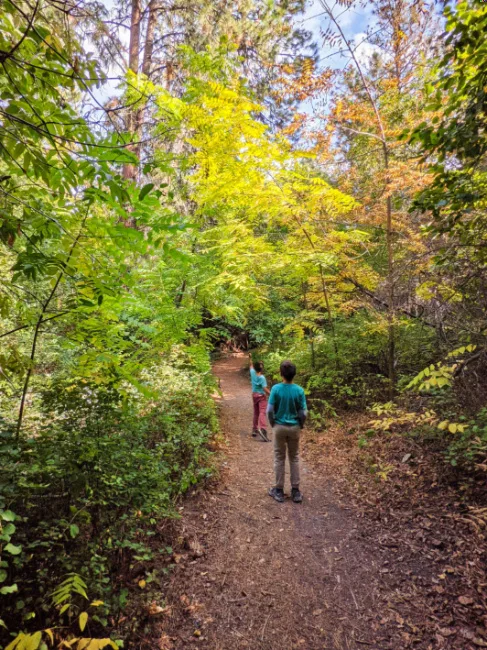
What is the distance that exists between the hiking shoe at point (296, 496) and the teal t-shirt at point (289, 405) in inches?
44.4

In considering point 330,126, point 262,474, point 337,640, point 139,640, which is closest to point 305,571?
point 337,640

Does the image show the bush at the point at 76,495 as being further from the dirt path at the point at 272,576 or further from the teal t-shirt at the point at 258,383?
the teal t-shirt at the point at 258,383

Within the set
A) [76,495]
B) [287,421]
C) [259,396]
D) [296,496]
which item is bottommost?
[296,496]

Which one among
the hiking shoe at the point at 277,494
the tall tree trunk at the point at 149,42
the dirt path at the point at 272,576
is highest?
the tall tree trunk at the point at 149,42

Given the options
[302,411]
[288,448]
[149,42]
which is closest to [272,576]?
[288,448]

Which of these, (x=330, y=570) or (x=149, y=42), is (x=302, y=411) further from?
(x=149, y=42)

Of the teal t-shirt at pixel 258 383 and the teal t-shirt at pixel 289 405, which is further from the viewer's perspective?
the teal t-shirt at pixel 258 383

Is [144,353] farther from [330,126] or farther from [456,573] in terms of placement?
[330,126]

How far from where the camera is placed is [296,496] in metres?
5.07

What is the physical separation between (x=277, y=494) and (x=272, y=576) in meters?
1.61

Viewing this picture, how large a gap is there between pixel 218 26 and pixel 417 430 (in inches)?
435

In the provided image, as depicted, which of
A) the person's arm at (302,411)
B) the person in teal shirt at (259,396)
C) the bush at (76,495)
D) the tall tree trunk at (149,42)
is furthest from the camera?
the tall tree trunk at (149,42)

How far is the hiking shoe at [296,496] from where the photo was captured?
503 cm

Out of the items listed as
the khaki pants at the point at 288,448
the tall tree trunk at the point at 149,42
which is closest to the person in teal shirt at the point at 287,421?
the khaki pants at the point at 288,448
